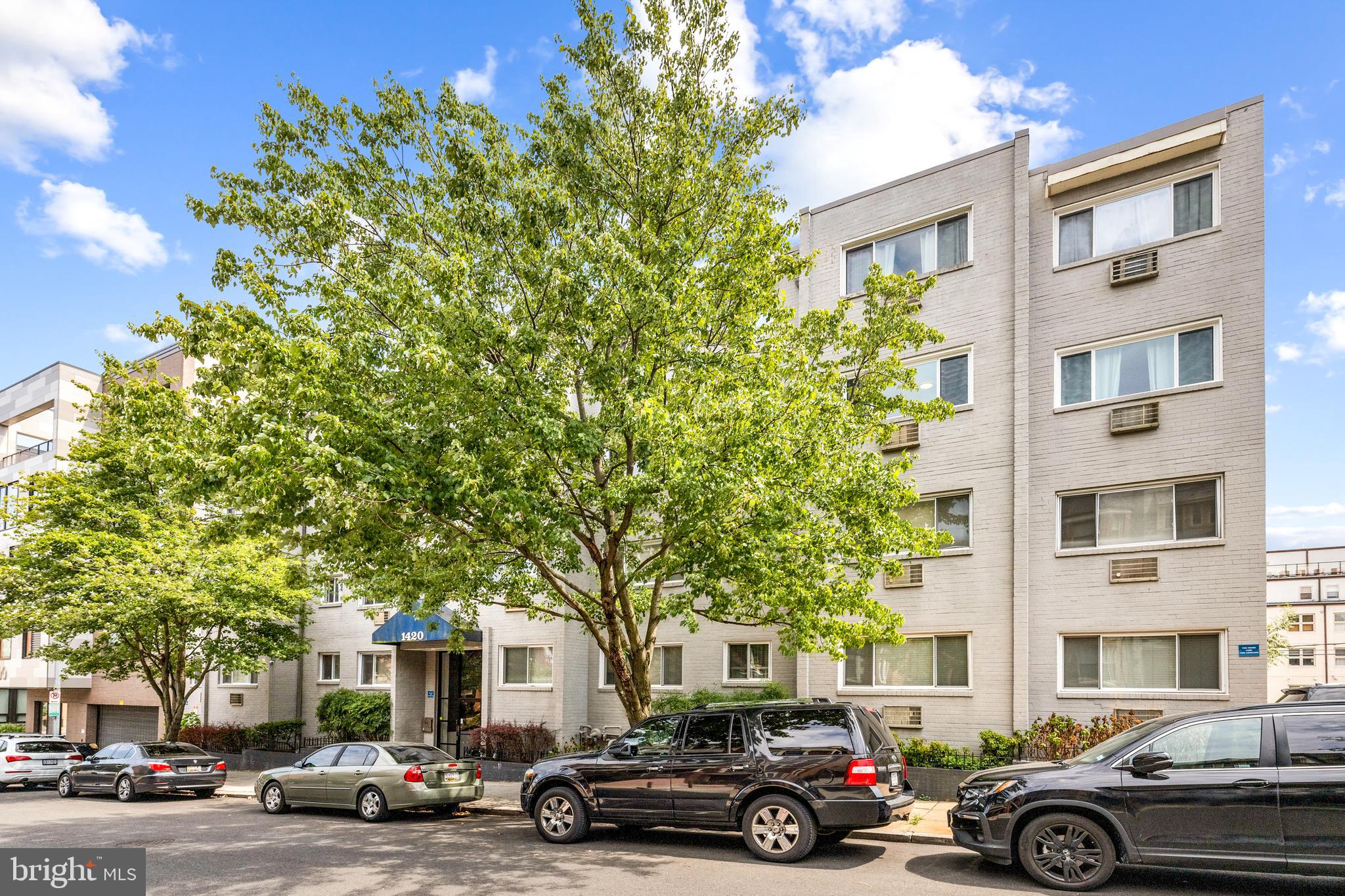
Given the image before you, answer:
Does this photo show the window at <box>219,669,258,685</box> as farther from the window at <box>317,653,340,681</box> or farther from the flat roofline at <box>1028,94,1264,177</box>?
the flat roofline at <box>1028,94,1264,177</box>

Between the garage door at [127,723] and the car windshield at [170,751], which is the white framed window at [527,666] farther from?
the garage door at [127,723]

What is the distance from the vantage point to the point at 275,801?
16.3 metres

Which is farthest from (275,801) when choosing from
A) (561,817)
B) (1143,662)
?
(1143,662)

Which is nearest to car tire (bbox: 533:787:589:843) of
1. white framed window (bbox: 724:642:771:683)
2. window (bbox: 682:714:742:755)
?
window (bbox: 682:714:742:755)

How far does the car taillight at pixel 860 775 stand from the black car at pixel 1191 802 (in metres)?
1.25

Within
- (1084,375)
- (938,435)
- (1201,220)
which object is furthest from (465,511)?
(1201,220)

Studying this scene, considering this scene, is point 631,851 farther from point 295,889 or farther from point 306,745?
point 306,745

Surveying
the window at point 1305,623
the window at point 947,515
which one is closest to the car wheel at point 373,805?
the window at point 947,515

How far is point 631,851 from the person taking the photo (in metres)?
11.3

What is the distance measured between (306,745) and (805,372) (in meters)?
19.9

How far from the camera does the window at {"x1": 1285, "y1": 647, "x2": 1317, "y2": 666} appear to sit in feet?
209

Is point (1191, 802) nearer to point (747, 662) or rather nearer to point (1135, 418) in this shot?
point (1135, 418)

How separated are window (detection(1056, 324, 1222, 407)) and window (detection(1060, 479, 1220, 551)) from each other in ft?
5.42

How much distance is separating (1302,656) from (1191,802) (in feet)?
222
